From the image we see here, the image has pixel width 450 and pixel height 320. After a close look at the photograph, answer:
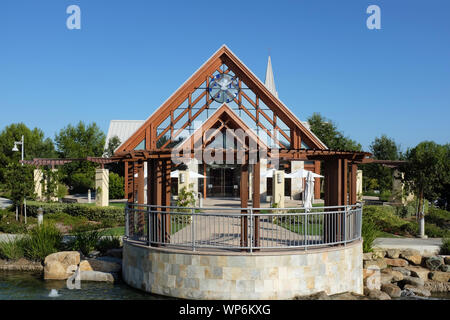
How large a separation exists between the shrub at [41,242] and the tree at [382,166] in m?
31.2

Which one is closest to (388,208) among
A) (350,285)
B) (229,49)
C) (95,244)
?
(229,49)

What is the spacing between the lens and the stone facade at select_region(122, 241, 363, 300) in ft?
34.8

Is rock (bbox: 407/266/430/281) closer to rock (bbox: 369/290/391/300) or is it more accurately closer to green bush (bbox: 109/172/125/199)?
rock (bbox: 369/290/391/300)

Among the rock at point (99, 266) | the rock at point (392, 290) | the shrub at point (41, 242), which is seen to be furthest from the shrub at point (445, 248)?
the shrub at point (41, 242)

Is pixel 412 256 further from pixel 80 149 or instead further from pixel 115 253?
pixel 80 149

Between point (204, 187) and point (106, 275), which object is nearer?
point (106, 275)

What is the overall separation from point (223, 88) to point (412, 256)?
12.3m

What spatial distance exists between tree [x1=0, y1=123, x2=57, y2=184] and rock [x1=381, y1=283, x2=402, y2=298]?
146 ft

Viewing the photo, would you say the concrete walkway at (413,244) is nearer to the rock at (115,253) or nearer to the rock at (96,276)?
the rock at (115,253)

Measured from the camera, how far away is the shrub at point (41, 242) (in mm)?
14672

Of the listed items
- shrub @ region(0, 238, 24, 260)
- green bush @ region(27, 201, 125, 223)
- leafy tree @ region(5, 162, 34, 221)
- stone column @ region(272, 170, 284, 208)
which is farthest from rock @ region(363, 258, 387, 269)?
leafy tree @ region(5, 162, 34, 221)

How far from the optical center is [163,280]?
1125 centimetres
